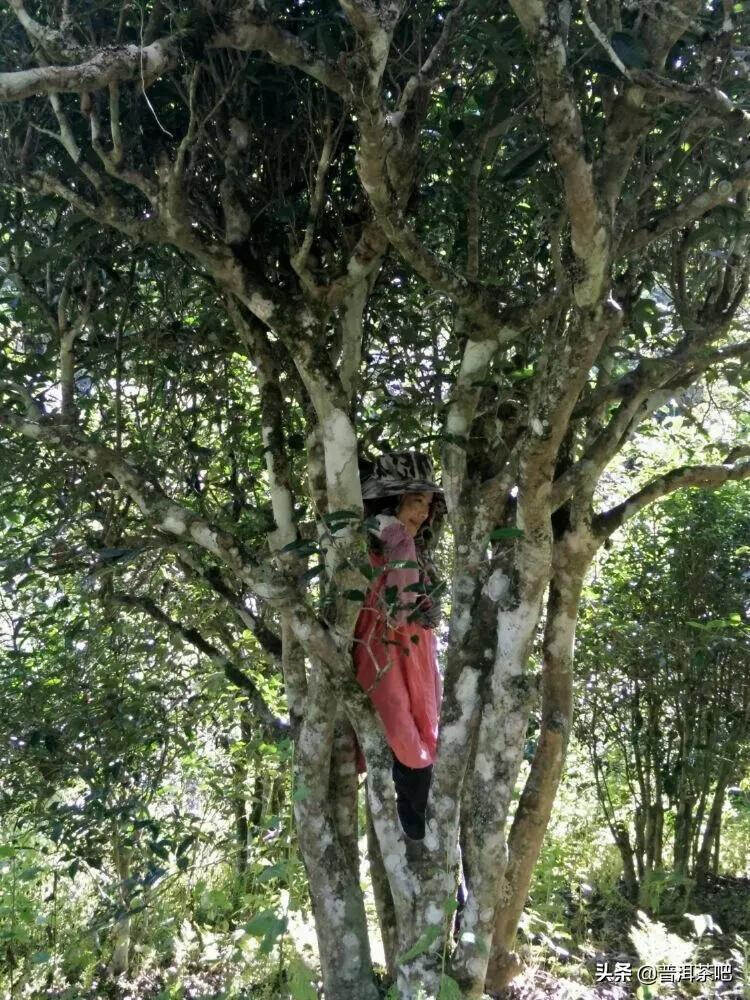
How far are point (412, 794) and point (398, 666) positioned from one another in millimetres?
540

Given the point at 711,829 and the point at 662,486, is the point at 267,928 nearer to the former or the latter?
the point at 662,486

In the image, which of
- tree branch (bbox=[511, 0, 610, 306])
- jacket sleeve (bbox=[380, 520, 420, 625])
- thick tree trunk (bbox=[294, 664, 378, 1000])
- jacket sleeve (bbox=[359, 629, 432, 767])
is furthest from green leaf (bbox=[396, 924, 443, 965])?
tree branch (bbox=[511, 0, 610, 306])

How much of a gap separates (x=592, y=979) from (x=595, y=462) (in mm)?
2444

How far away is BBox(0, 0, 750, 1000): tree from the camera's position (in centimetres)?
276

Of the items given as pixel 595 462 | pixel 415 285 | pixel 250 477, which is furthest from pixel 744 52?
pixel 250 477

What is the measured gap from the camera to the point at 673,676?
558 cm

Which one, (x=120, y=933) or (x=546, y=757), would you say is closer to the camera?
(x=546, y=757)

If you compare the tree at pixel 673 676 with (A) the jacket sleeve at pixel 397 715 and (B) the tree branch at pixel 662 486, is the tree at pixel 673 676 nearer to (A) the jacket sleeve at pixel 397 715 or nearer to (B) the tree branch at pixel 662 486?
(B) the tree branch at pixel 662 486

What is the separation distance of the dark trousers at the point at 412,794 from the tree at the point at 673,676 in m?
2.11

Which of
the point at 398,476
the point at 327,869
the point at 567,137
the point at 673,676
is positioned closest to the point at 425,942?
the point at 327,869

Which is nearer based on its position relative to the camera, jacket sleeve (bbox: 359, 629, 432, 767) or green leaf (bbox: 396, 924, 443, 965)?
green leaf (bbox: 396, 924, 443, 965)

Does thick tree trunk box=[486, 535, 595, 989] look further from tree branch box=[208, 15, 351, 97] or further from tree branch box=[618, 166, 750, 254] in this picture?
tree branch box=[208, 15, 351, 97]

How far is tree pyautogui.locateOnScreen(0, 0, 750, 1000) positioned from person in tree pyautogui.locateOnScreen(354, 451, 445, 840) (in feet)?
0.58

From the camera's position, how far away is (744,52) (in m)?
3.06
